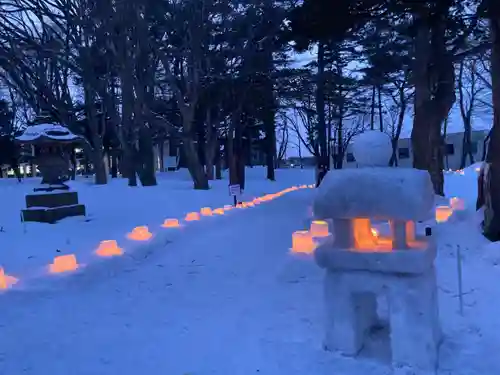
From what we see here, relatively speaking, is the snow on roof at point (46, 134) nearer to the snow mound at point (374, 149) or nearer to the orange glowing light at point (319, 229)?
the orange glowing light at point (319, 229)

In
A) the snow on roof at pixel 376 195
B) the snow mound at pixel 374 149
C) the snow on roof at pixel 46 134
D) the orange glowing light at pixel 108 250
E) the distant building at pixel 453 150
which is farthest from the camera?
the distant building at pixel 453 150

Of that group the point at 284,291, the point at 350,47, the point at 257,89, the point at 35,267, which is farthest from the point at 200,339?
the point at 350,47

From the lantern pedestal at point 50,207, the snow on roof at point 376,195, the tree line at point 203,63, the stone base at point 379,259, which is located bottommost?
the lantern pedestal at point 50,207

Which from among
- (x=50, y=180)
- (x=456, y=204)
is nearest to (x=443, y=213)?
(x=456, y=204)

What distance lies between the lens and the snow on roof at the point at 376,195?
4.11 meters

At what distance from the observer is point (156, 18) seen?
73.2 ft

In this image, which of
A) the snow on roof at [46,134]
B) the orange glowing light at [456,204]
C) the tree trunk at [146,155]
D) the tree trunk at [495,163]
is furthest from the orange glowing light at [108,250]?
the tree trunk at [146,155]

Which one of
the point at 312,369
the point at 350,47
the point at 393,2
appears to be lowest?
the point at 312,369

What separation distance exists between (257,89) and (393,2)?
1566cm

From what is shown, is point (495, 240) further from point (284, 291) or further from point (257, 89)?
point (257, 89)

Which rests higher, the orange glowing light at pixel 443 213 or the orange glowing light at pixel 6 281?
the orange glowing light at pixel 443 213

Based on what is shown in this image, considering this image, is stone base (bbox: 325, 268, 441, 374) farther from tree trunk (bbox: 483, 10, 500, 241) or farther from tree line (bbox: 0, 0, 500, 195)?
tree line (bbox: 0, 0, 500, 195)

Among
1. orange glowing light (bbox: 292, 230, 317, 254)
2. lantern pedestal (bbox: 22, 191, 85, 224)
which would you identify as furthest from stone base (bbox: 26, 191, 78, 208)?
orange glowing light (bbox: 292, 230, 317, 254)

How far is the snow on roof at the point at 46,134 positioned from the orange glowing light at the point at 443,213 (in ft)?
34.7
